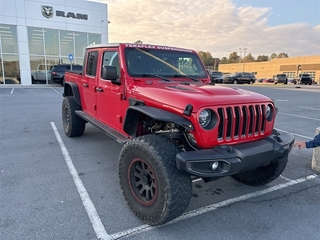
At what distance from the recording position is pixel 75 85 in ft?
17.9

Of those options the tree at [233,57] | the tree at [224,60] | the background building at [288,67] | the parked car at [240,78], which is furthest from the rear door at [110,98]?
the tree at [224,60]

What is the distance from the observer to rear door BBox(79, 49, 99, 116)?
451 centimetres

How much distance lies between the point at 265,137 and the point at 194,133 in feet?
3.28

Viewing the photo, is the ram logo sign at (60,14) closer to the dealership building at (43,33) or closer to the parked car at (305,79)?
the dealership building at (43,33)

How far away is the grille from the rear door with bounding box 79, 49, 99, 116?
2.67 metres

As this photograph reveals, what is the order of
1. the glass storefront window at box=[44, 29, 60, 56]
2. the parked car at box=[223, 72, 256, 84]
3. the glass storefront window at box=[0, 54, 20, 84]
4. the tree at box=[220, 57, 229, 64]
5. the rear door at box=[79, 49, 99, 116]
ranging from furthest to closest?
the tree at box=[220, 57, 229, 64] → the parked car at box=[223, 72, 256, 84] → the glass storefront window at box=[44, 29, 60, 56] → the glass storefront window at box=[0, 54, 20, 84] → the rear door at box=[79, 49, 99, 116]

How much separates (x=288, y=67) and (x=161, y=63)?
77.6 metres

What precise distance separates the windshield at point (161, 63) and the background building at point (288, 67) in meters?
64.3

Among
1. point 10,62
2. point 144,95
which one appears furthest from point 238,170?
point 10,62

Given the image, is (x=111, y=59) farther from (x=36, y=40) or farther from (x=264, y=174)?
(x=36, y=40)

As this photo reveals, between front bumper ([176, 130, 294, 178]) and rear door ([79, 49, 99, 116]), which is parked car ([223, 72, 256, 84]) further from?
front bumper ([176, 130, 294, 178])

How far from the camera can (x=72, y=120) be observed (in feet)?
17.9

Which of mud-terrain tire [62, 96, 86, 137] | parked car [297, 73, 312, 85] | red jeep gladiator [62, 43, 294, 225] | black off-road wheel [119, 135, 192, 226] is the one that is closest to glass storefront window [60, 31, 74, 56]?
mud-terrain tire [62, 96, 86, 137]

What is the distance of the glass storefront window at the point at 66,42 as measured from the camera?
71.6ft
